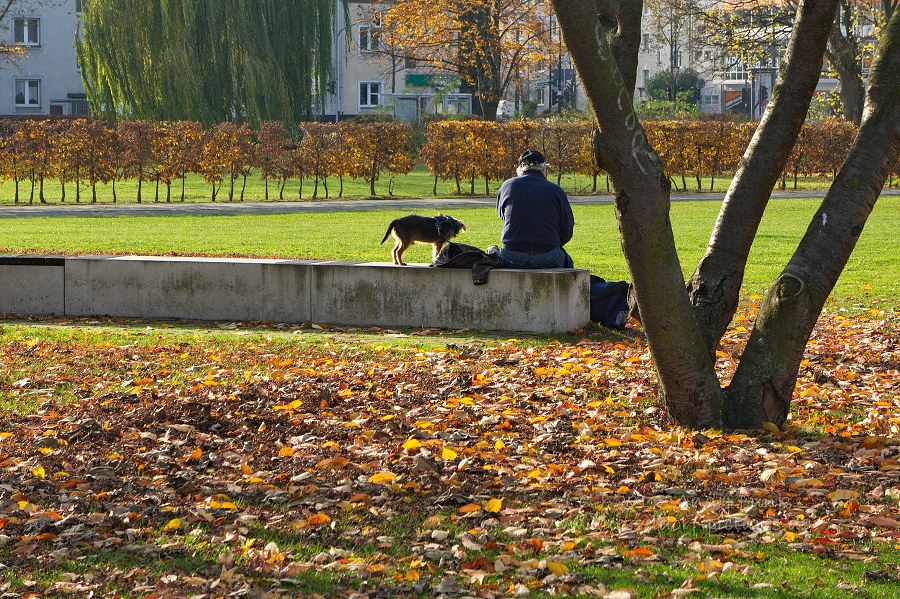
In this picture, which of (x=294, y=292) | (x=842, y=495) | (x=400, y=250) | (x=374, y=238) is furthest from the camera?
(x=374, y=238)

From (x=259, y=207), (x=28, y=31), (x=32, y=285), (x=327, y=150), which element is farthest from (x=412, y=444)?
(x=28, y=31)

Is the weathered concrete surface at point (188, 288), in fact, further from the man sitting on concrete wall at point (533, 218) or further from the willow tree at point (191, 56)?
the willow tree at point (191, 56)

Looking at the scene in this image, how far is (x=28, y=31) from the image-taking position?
200ft

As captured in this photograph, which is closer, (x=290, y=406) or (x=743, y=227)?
(x=743, y=227)

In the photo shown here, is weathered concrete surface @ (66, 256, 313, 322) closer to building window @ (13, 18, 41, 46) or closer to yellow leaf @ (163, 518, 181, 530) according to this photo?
yellow leaf @ (163, 518, 181, 530)

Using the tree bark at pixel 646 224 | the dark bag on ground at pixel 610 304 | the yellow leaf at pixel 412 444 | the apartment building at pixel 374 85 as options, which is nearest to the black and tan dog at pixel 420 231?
the dark bag on ground at pixel 610 304

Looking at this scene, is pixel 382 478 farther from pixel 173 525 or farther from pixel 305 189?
pixel 305 189

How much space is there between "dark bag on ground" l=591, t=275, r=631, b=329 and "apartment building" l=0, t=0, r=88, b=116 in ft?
179

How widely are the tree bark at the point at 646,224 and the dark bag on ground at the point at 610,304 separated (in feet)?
12.6

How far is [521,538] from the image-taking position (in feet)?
16.1

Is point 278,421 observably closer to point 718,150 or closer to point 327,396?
point 327,396

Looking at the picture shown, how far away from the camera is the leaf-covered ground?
14.6ft

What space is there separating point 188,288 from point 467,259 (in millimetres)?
2932

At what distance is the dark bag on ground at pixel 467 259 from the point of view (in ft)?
35.1
